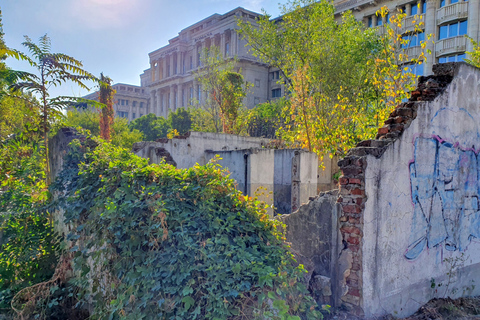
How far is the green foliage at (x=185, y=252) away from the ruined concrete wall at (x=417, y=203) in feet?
3.99

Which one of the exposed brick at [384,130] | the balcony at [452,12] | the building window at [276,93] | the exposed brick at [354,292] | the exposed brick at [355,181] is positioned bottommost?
the exposed brick at [354,292]

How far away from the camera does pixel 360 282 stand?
4.23 meters

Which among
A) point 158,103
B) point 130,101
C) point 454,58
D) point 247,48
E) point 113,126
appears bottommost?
point 113,126

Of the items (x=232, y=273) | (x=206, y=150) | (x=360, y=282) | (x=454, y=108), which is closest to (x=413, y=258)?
(x=360, y=282)

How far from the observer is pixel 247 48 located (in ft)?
157

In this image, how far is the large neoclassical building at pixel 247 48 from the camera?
26.1m

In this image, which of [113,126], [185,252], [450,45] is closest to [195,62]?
[113,126]

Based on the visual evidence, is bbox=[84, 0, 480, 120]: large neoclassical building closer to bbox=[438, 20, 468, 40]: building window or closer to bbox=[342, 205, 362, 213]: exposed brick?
bbox=[438, 20, 468, 40]: building window

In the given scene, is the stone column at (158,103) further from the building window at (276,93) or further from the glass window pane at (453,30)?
the glass window pane at (453,30)

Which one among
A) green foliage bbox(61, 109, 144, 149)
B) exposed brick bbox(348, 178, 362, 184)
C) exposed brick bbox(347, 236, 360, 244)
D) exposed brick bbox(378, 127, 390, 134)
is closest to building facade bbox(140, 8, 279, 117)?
green foliage bbox(61, 109, 144, 149)

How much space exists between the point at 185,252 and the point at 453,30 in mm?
30369

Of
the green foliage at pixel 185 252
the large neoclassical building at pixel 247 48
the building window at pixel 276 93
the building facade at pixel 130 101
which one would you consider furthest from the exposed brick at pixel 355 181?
the building facade at pixel 130 101

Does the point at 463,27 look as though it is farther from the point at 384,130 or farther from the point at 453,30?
the point at 384,130

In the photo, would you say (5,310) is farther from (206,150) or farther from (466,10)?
(466,10)
